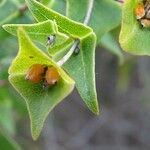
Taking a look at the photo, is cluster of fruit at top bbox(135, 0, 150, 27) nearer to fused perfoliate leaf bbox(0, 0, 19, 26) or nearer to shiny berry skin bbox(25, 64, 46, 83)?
shiny berry skin bbox(25, 64, 46, 83)

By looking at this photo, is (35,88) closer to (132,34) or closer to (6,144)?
(132,34)

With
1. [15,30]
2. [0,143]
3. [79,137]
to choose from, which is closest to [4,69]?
[0,143]

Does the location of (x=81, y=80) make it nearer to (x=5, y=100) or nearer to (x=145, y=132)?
(x=5, y=100)

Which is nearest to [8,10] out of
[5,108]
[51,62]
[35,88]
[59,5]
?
[59,5]

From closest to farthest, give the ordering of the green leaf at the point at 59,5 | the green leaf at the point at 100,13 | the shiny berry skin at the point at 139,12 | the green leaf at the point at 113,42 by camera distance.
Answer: the shiny berry skin at the point at 139,12 → the green leaf at the point at 100,13 → the green leaf at the point at 59,5 → the green leaf at the point at 113,42

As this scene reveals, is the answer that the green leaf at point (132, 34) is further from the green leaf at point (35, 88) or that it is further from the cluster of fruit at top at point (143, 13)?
the green leaf at point (35, 88)

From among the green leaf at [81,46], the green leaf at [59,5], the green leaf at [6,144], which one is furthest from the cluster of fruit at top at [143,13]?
the green leaf at [6,144]

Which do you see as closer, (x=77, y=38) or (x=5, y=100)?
(x=77, y=38)
